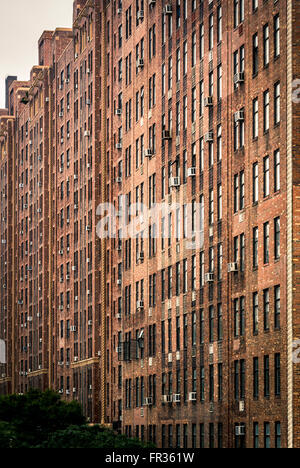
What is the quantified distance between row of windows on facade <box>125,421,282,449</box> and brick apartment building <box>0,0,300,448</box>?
0.53ft

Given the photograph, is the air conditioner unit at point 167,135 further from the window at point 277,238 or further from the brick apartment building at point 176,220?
the window at point 277,238

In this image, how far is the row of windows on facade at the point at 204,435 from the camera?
65125mm

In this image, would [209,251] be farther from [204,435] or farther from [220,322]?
[204,435]

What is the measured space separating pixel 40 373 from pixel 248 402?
261 feet

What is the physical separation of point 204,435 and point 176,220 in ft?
52.2

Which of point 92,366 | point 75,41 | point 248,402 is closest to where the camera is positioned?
point 248,402

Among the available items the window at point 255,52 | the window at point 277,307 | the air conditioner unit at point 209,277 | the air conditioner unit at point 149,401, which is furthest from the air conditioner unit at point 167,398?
the window at point 255,52

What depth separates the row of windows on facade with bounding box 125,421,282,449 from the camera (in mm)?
65125

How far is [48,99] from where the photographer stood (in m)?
147

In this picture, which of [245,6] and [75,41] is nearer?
[245,6]

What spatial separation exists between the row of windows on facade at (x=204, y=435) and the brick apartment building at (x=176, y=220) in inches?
6.3

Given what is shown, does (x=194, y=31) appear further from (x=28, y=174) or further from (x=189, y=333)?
(x=28, y=174)

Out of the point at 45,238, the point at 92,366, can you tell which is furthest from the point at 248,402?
the point at 45,238
